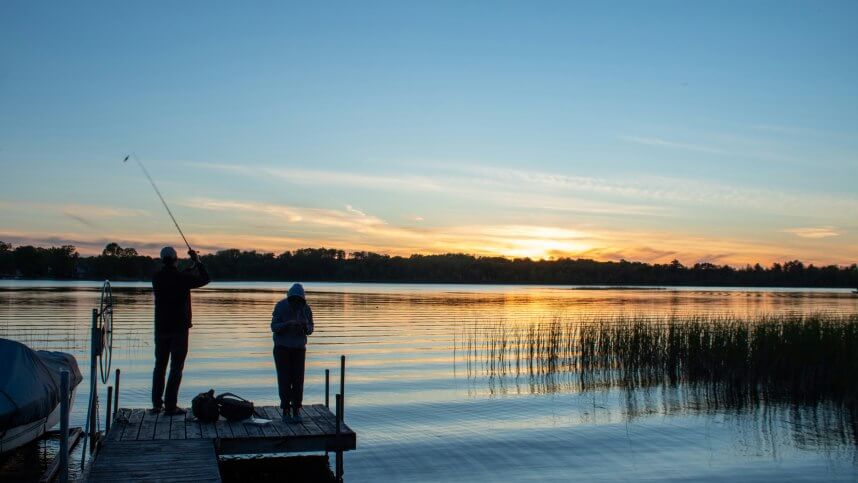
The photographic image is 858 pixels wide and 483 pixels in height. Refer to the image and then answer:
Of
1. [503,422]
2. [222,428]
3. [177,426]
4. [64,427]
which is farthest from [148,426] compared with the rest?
[503,422]

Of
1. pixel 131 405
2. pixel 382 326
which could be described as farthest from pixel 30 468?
pixel 382 326

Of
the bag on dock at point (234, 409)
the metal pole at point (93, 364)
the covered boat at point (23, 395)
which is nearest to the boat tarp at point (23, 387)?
the covered boat at point (23, 395)

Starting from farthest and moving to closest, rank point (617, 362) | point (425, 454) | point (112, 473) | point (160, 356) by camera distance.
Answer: point (617, 362) < point (425, 454) < point (160, 356) < point (112, 473)

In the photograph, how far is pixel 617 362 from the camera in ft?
67.7

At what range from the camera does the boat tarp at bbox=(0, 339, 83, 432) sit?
9391mm

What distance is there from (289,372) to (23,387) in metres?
3.31

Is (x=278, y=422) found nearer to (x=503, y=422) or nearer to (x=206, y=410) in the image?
(x=206, y=410)

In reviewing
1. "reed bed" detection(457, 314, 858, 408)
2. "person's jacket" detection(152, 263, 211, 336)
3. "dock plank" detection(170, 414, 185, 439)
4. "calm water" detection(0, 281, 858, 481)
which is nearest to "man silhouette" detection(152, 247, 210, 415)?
"person's jacket" detection(152, 263, 211, 336)

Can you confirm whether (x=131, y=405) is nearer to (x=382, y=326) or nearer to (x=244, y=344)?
(x=244, y=344)

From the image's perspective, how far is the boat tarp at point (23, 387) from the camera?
939 centimetres

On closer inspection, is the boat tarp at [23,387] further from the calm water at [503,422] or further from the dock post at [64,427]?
the calm water at [503,422]

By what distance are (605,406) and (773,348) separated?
15.4 feet

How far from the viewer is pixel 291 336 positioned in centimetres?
980

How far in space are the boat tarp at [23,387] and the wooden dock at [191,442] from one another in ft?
3.32
